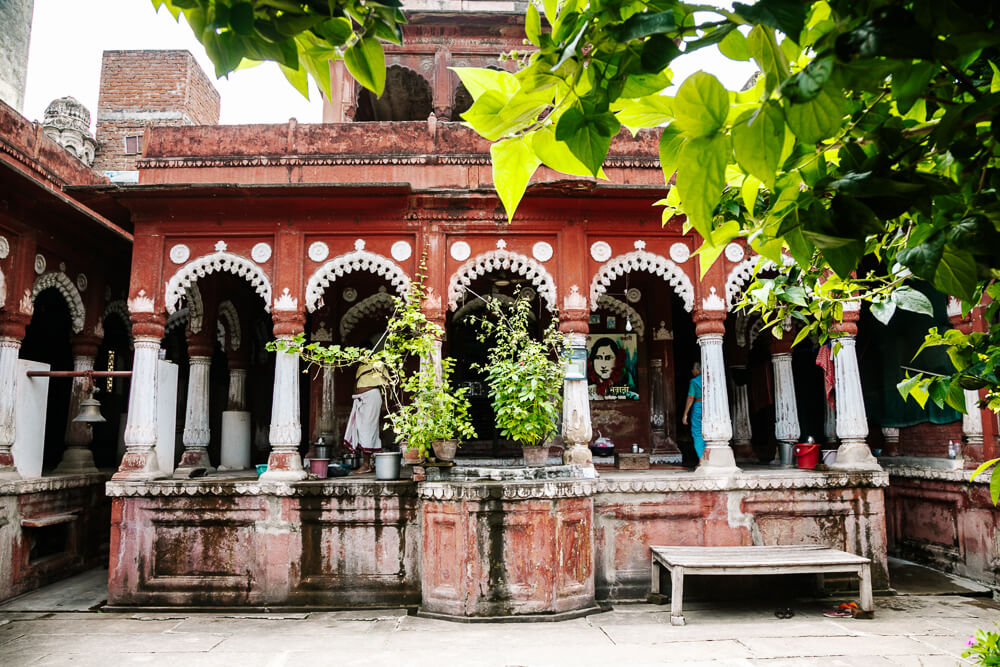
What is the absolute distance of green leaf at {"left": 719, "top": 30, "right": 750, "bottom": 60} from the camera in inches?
37.0

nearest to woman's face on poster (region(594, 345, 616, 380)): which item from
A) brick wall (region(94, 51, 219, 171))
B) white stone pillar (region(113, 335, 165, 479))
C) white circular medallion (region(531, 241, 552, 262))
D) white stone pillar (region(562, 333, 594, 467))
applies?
white stone pillar (region(562, 333, 594, 467))

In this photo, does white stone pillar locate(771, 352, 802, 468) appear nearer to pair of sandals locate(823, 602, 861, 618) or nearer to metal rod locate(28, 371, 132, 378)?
pair of sandals locate(823, 602, 861, 618)

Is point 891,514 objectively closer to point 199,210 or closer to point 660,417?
point 660,417

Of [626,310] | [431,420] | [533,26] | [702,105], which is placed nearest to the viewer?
[702,105]

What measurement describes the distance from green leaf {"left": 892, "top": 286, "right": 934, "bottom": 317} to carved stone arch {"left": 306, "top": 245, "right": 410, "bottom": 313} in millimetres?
7326

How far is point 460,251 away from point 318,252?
184 centimetres

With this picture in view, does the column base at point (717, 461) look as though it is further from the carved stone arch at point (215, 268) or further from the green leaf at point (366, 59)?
the green leaf at point (366, 59)

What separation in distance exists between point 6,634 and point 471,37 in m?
10.8

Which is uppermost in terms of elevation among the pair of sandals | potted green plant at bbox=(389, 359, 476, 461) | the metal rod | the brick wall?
the brick wall

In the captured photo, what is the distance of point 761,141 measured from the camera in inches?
33.9

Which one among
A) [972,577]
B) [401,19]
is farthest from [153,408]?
[972,577]

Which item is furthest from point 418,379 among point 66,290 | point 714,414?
point 66,290

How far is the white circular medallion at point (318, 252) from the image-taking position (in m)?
8.65

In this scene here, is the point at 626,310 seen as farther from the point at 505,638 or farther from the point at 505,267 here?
the point at 505,638
